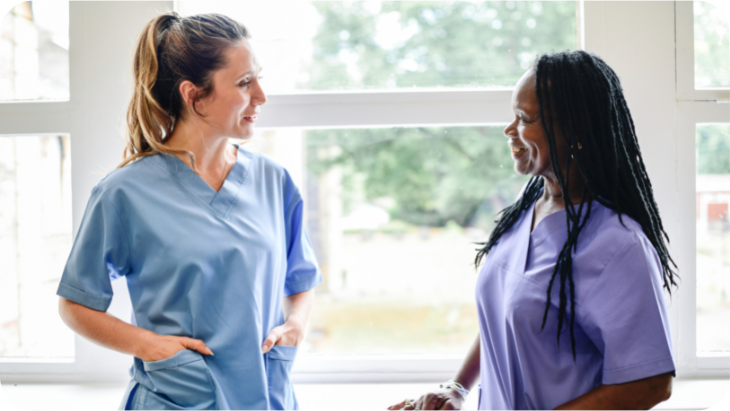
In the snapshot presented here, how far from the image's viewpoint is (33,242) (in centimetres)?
133

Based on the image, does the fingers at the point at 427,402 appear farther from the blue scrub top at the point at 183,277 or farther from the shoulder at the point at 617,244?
the shoulder at the point at 617,244

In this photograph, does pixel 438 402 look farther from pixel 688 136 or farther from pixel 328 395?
pixel 688 136

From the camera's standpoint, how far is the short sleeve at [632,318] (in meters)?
0.68

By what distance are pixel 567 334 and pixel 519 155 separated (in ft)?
1.11

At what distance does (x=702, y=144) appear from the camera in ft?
4.08

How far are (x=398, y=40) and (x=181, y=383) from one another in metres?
1.09

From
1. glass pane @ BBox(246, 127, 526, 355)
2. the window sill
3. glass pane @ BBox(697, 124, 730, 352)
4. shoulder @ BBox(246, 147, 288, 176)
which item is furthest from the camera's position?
glass pane @ BBox(246, 127, 526, 355)

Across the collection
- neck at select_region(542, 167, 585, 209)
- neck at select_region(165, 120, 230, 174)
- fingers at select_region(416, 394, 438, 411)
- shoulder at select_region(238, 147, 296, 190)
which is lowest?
fingers at select_region(416, 394, 438, 411)

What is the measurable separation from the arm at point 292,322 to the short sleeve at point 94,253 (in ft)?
1.09

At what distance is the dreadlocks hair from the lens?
76 centimetres

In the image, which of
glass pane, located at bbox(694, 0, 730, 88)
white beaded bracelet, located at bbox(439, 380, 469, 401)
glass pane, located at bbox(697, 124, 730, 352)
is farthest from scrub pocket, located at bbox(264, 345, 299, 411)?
glass pane, located at bbox(694, 0, 730, 88)

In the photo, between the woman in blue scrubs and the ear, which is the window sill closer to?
the woman in blue scrubs

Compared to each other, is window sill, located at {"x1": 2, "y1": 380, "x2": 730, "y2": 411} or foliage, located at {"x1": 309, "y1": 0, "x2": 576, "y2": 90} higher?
foliage, located at {"x1": 309, "y1": 0, "x2": 576, "y2": 90}

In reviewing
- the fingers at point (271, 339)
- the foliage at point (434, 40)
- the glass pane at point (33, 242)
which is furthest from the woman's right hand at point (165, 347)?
the foliage at point (434, 40)
